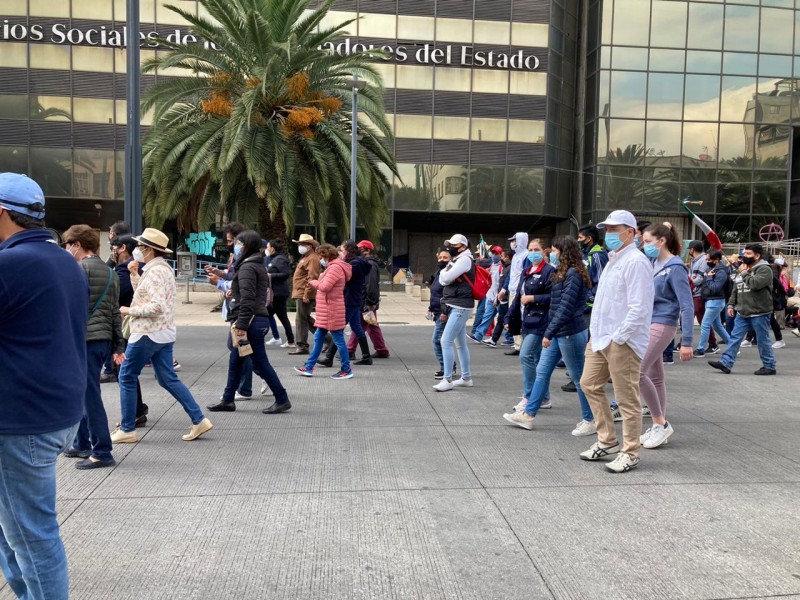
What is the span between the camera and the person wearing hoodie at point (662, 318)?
5.71 m

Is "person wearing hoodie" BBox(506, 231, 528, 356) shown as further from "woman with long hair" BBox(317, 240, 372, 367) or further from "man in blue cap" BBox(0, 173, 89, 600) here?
"man in blue cap" BBox(0, 173, 89, 600)

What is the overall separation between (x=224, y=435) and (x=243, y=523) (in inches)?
82.1

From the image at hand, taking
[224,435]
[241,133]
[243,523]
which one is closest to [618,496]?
[243,523]

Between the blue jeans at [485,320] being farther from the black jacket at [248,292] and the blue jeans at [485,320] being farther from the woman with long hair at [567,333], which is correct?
the black jacket at [248,292]

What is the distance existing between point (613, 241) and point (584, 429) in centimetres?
188

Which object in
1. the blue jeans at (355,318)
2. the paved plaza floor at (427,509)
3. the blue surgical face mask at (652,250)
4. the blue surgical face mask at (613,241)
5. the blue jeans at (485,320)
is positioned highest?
the blue surgical face mask at (613,241)

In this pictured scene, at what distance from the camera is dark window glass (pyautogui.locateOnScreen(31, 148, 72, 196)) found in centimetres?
2891

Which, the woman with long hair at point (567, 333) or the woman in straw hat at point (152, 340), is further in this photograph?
the woman with long hair at point (567, 333)

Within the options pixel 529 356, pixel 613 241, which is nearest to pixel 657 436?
pixel 529 356

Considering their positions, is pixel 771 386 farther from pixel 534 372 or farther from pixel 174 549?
pixel 174 549

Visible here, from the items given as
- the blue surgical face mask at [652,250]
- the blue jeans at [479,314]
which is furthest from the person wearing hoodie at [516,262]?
the blue surgical face mask at [652,250]

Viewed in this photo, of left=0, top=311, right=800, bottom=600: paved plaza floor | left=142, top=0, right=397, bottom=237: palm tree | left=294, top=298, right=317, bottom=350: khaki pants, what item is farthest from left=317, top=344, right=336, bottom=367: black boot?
left=142, top=0, right=397, bottom=237: palm tree

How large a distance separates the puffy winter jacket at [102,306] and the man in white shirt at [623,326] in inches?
146

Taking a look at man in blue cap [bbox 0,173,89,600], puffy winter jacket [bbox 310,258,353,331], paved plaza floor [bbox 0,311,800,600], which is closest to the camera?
man in blue cap [bbox 0,173,89,600]
